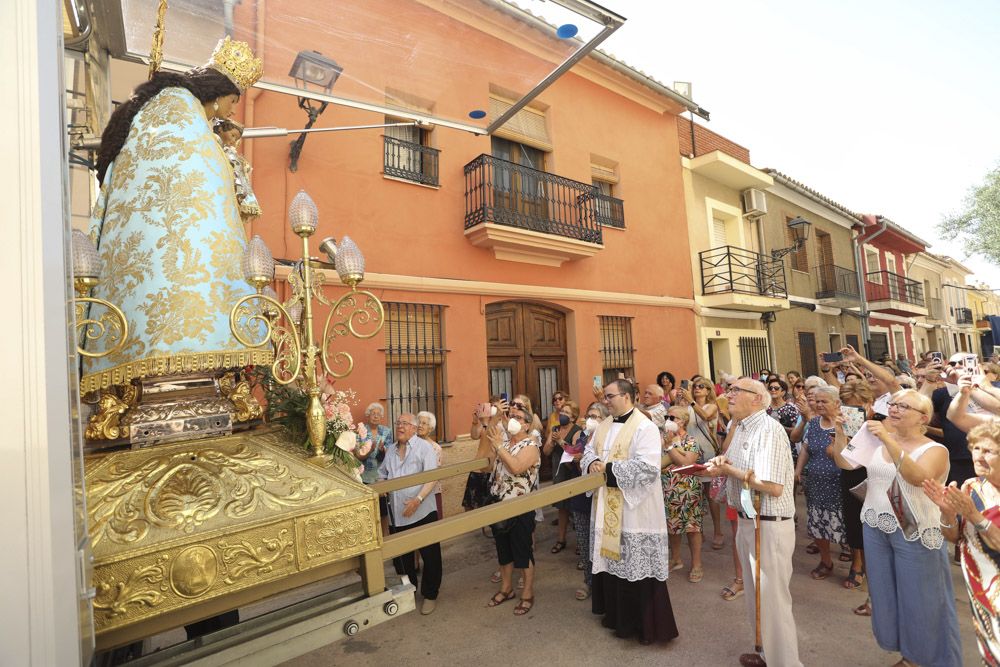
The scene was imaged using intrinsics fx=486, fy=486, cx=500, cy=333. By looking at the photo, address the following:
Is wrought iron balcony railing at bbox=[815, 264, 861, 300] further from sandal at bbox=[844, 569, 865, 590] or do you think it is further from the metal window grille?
sandal at bbox=[844, 569, 865, 590]

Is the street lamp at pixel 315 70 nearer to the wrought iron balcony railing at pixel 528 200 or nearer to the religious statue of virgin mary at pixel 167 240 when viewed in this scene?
the religious statue of virgin mary at pixel 167 240

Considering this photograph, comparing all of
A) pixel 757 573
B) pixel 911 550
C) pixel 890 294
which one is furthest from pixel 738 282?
pixel 890 294

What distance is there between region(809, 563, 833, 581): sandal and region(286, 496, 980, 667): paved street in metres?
0.07

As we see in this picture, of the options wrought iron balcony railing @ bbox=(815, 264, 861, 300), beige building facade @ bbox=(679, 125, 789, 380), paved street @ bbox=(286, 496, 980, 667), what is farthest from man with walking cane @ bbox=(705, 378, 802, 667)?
wrought iron balcony railing @ bbox=(815, 264, 861, 300)

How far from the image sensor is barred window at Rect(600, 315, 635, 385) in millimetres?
8703

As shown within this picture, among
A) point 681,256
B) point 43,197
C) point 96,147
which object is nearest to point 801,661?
point 43,197

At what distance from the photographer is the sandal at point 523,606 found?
12.6 feet

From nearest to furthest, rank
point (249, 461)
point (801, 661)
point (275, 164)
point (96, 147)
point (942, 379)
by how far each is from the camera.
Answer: point (249, 461) → point (96, 147) → point (801, 661) → point (942, 379) → point (275, 164)

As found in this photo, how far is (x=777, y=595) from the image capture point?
2840 mm

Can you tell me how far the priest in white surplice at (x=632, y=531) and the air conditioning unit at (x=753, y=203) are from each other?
10580mm

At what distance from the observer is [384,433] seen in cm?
514

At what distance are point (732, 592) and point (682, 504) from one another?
0.82 metres

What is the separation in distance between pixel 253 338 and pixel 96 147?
1.16 m

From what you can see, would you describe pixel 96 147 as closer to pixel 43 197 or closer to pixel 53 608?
pixel 43 197
